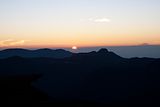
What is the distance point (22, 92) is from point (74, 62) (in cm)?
16265

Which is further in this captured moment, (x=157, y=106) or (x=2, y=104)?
(x=157, y=106)

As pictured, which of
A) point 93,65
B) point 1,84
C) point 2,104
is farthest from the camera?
point 93,65

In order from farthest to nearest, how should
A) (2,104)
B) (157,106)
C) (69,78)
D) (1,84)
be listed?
(69,78)
(157,106)
(1,84)
(2,104)

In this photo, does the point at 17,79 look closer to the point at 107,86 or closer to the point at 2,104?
the point at 2,104

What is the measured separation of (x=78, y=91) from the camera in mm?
144875

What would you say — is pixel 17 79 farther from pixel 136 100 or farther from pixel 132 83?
pixel 132 83

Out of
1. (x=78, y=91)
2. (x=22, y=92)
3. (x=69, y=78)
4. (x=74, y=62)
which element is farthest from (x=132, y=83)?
(x=22, y=92)

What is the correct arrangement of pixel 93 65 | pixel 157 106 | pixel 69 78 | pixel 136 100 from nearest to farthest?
pixel 157 106
pixel 136 100
pixel 69 78
pixel 93 65

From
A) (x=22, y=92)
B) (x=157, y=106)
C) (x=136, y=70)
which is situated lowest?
(x=157, y=106)

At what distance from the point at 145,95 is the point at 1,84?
105 m

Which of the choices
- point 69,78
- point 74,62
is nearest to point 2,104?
point 69,78

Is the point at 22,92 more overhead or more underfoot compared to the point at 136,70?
more overhead

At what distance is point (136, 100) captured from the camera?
399ft

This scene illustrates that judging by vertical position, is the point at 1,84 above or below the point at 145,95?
above
